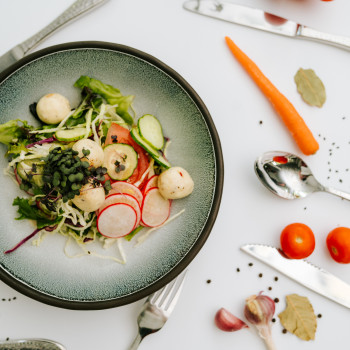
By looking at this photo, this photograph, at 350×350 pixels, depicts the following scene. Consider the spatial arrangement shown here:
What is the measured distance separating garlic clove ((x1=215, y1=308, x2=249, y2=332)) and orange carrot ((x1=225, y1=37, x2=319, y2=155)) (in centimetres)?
87

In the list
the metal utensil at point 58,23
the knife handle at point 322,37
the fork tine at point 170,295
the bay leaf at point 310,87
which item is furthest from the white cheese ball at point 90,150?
the knife handle at point 322,37

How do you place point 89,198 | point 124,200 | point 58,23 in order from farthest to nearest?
1. point 58,23
2. point 124,200
3. point 89,198

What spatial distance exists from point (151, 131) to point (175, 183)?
0.26 m

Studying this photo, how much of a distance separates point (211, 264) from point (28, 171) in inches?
37.4

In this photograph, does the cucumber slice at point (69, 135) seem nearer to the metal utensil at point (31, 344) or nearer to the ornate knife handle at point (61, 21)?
the ornate knife handle at point (61, 21)

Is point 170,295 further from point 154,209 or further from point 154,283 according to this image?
point 154,209

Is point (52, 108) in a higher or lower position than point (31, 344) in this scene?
higher

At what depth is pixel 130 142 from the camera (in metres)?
1.69

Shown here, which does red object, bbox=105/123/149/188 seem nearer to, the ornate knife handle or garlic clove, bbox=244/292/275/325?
the ornate knife handle

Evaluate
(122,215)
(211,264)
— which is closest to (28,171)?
(122,215)

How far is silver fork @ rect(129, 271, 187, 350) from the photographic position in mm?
1705

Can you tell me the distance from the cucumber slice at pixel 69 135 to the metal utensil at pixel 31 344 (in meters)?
0.96

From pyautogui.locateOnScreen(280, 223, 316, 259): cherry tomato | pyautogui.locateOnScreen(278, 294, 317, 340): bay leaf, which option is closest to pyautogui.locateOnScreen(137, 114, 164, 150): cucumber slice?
pyautogui.locateOnScreen(280, 223, 316, 259): cherry tomato

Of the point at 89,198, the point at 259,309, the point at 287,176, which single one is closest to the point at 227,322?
the point at 259,309
